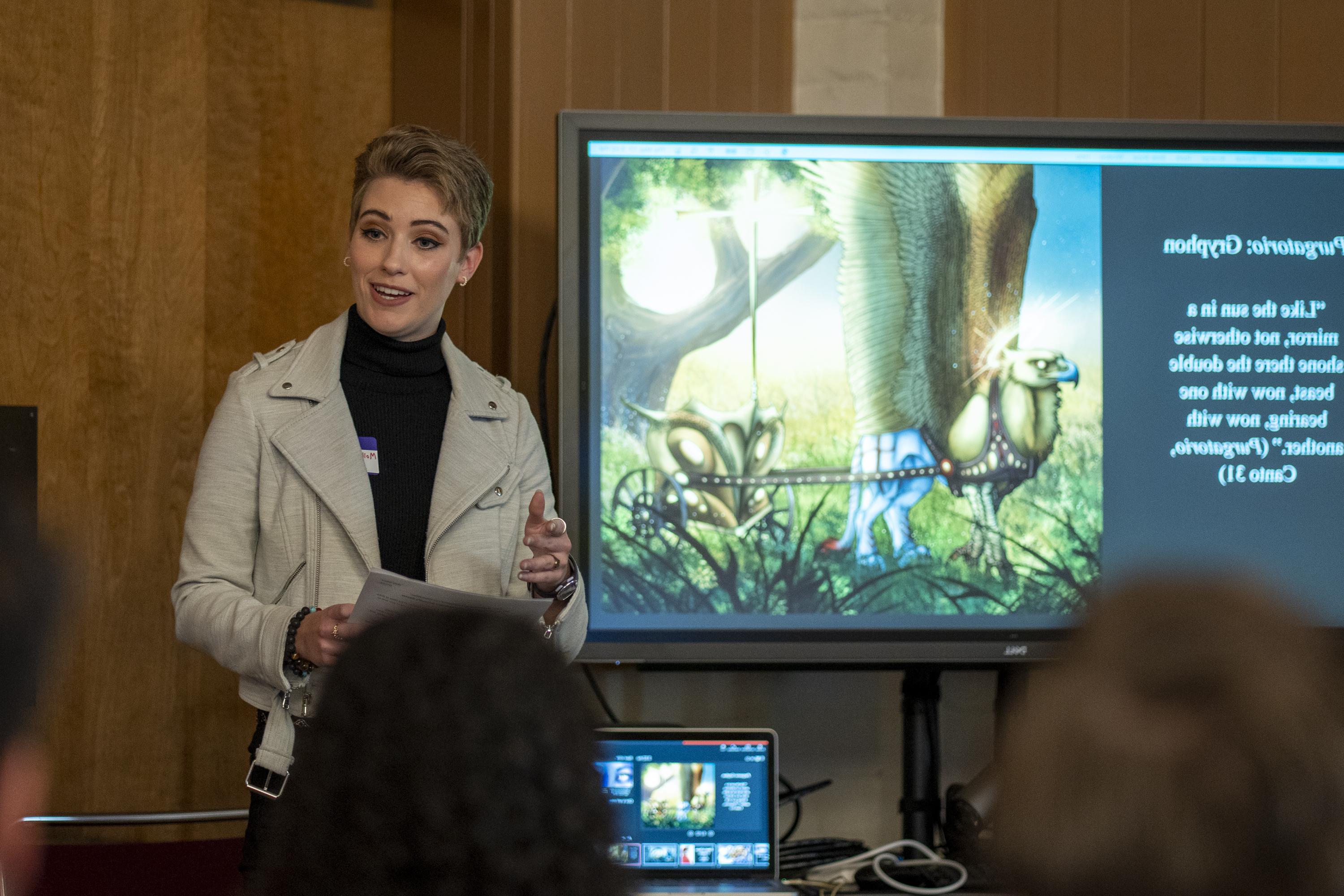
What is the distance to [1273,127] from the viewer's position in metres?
2.61

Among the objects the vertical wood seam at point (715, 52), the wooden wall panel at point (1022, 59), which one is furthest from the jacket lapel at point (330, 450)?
the wooden wall panel at point (1022, 59)

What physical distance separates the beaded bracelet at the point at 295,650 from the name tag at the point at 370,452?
29 centimetres

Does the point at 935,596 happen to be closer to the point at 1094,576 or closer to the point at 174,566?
the point at 1094,576

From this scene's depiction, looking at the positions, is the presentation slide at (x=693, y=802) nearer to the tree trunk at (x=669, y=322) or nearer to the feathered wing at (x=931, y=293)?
the tree trunk at (x=669, y=322)

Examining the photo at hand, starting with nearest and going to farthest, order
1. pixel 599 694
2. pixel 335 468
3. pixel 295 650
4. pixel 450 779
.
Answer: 1. pixel 450 779
2. pixel 295 650
3. pixel 335 468
4. pixel 599 694

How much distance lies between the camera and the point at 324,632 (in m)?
1.66

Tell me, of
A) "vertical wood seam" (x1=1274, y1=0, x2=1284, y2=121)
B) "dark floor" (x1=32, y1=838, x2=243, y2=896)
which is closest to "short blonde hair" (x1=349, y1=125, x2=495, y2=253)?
"dark floor" (x1=32, y1=838, x2=243, y2=896)

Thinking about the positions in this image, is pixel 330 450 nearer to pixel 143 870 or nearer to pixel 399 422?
pixel 399 422

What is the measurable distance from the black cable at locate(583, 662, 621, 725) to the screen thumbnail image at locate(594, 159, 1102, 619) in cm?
23

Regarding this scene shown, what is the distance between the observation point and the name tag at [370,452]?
200cm

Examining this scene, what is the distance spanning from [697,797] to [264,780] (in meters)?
0.76

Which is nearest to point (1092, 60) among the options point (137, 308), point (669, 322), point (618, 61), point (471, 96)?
point (618, 61)

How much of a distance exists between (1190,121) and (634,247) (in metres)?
1.17

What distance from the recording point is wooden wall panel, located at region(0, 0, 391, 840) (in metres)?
2.52
